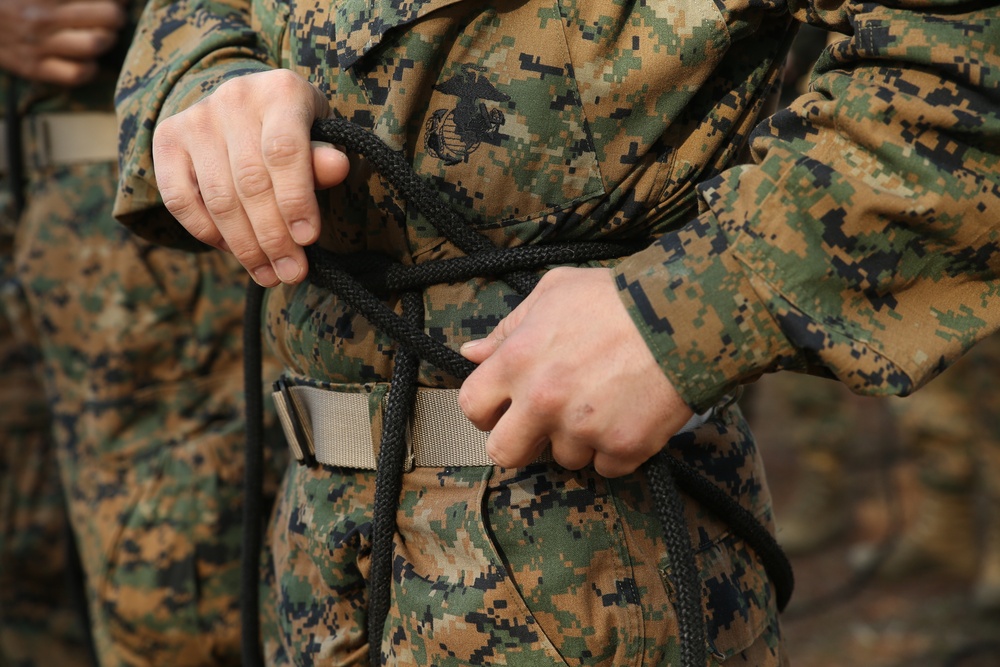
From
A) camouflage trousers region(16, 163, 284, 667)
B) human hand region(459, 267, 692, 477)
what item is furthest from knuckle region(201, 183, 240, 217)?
camouflage trousers region(16, 163, 284, 667)

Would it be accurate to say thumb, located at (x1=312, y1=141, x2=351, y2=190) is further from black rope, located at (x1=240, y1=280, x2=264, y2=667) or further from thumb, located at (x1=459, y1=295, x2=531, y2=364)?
black rope, located at (x1=240, y1=280, x2=264, y2=667)

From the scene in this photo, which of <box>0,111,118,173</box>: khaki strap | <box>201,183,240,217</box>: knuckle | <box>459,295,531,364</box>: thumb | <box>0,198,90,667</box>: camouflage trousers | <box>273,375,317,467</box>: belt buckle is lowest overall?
<box>0,198,90,667</box>: camouflage trousers

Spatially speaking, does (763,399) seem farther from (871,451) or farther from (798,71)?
(798,71)

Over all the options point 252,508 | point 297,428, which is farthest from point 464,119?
point 252,508

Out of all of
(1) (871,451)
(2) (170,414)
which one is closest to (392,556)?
(2) (170,414)

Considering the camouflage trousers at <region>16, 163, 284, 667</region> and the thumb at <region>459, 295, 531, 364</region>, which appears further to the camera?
the camouflage trousers at <region>16, 163, 284, 667</region>

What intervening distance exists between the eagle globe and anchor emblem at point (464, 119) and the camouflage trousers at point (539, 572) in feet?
0.98

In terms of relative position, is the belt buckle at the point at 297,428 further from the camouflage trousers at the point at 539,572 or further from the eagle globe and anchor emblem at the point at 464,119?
the eagle globe and anchor emblem at the point at 464,119

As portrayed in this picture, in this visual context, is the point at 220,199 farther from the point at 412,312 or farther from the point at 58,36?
the point at 58,36

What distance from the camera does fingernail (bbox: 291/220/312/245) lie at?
2.62 ft

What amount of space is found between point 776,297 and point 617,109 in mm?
255

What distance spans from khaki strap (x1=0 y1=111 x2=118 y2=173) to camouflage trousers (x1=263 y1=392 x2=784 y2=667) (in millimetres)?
1292

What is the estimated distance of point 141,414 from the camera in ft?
6.10

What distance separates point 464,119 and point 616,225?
6.9 inches
